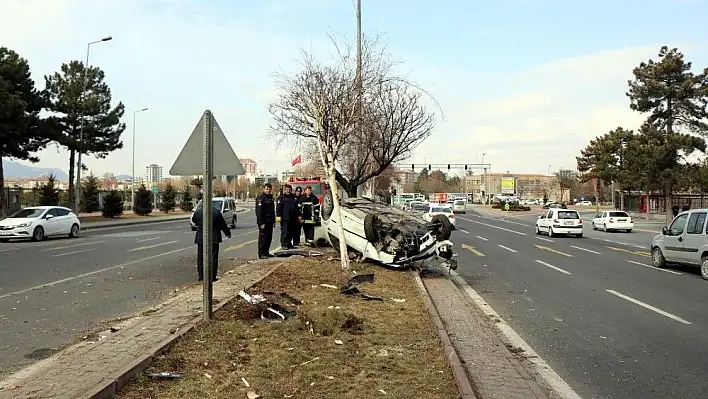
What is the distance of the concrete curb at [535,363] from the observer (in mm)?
5938

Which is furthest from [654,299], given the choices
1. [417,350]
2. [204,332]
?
[204,332]

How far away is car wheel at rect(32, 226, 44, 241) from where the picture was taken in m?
25.2

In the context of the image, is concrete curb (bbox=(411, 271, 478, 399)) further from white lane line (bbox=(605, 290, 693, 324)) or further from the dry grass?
white lane line (bbox=(605, 290, 693, 324))

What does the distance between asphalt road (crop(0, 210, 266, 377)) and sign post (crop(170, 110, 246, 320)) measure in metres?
1.79

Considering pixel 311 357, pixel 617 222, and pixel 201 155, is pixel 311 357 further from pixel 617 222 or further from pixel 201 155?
pixel 617 222

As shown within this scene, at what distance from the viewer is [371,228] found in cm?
1411

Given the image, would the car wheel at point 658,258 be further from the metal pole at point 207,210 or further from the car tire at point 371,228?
the metal pole at point 207,210

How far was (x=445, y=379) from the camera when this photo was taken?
226 inches

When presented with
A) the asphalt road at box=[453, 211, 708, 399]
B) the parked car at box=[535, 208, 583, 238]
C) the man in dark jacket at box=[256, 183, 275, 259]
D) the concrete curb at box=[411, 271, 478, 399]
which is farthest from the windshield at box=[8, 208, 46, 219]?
the parked car at box=[535, 208, 583, 238]

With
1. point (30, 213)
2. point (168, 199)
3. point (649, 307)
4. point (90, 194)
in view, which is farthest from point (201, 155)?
point (168, 199)

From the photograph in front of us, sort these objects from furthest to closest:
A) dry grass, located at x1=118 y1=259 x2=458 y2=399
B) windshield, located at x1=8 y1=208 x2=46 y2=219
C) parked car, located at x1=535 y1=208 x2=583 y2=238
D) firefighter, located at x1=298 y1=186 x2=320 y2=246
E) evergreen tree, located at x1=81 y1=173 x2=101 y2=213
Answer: evergreen tree, located at x1=81 y1=173 x2=101 y2=213 → parked car, located at x1=535 y1=208 x2=583 y2=238 → windshield, located at x1=8 y1=208 x2=46 y2=219 → firefighter, located at x1=298 y1=186 x2=320 y2=246 → dry grass, located at x1=118 y1=259 x2=458 y2=399

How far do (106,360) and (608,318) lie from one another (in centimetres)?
723

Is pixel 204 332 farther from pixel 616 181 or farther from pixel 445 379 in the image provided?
pixel 616 181

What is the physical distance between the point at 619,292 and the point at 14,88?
112ft
